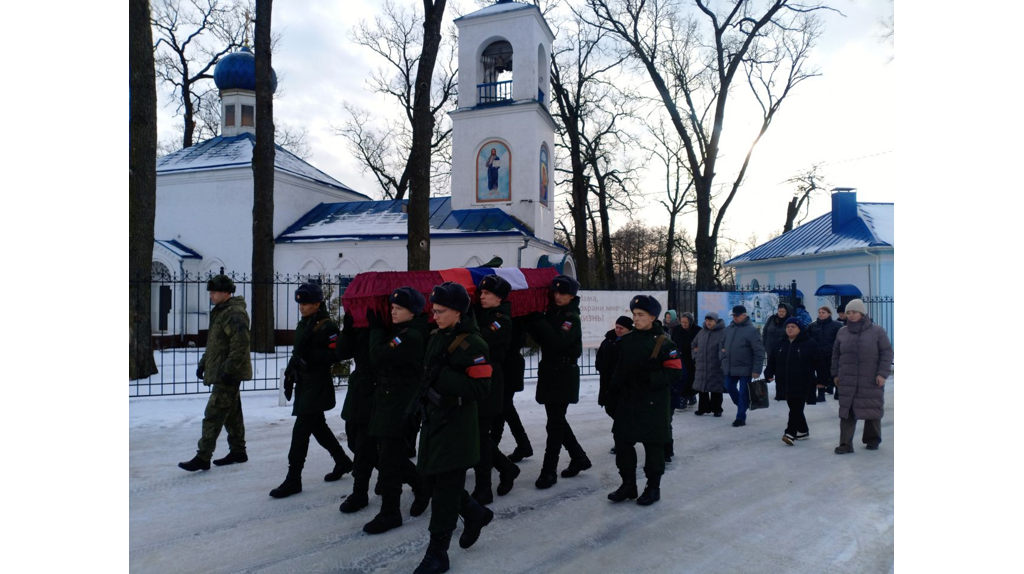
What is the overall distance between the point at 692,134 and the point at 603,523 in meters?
22.4

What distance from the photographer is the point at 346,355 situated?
4.96 metres

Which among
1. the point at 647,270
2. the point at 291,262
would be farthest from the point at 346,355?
the point at 647,270

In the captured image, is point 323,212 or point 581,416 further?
point 323,212

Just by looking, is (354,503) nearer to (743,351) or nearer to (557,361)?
(557,361)

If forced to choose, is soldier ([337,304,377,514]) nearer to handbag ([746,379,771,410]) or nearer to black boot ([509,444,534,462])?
black boot ([509,444,534,462])

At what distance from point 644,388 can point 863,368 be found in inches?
132

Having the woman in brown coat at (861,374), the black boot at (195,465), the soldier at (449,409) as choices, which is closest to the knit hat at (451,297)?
the soldier at (449,409)

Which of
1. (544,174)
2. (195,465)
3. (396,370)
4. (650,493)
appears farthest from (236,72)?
(650,493)

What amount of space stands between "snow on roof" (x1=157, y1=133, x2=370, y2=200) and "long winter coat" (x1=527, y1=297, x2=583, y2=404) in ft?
62.2

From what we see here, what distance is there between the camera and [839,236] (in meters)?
23.7

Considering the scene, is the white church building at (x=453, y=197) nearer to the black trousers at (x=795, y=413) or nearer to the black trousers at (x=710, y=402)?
the black trousers at (x=710, y=402)

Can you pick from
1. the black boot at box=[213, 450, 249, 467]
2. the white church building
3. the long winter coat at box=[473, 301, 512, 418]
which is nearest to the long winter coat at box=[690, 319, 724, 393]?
the long winter coat at box=[473, 301, 512, 418]

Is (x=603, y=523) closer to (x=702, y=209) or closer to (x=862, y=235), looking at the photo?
(x=702, y=209)

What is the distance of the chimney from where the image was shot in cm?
2408
